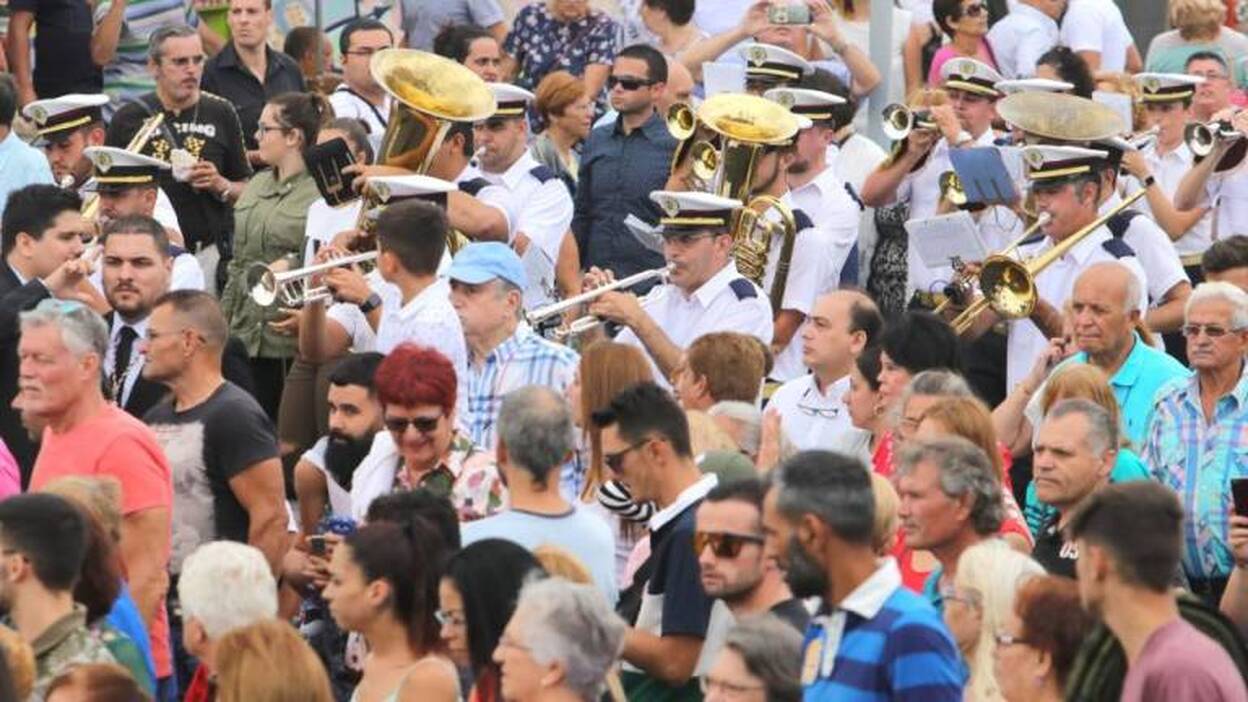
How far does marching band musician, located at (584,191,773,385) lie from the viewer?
11703mm

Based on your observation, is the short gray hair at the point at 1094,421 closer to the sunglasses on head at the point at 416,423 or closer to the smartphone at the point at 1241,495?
the smartphone at the point at 1241,495

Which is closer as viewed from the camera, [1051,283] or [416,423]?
[416,423]

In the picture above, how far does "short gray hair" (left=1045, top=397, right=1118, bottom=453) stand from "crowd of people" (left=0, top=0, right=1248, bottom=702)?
0.05ft

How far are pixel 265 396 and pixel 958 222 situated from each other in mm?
3054

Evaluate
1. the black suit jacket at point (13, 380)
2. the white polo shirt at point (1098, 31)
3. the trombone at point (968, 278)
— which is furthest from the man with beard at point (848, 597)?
the white polo shirt at point (1098, 31)

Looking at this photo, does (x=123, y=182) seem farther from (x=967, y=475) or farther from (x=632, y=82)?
(x=967, y=475)

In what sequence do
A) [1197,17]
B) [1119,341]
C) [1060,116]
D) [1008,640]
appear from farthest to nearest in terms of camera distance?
[1197,17] < [1060,116] < [1119,341] < [1008,640]

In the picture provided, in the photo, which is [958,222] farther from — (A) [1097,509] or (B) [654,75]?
(A) [1097,509]

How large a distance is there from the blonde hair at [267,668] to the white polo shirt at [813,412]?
3.71 meters

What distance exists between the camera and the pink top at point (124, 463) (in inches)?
352

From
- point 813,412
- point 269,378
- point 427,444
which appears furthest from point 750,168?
point 427,444

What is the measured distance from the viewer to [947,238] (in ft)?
40.5

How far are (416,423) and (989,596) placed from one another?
232 cm

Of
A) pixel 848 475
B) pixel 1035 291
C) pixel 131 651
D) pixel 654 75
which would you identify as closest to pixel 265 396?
pixel 654 75
